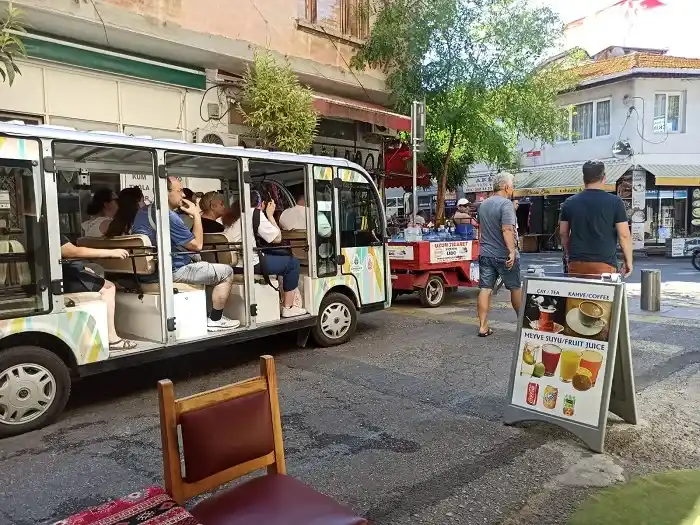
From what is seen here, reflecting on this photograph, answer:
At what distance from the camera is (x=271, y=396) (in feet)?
8.09

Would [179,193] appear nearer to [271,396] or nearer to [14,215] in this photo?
[14,215]

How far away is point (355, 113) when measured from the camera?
11.4m

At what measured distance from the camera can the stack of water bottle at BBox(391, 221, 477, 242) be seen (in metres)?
9.62

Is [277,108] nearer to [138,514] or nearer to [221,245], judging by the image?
[221,245]

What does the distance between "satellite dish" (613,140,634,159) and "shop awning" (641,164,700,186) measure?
724 mm

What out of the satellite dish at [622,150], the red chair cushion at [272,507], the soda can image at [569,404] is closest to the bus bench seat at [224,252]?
the soda can image at [569,404]

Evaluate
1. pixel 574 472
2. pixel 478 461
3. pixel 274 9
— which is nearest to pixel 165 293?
pixel 478 461

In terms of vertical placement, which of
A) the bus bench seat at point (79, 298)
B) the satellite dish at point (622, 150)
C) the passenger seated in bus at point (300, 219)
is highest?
the satellite dish at point (622, 150)

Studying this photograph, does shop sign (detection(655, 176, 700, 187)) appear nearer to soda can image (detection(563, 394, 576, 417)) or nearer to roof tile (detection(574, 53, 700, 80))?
roof tile (detection(574, 53, 700, 80))

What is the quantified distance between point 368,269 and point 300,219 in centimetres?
114

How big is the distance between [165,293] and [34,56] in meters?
5.25

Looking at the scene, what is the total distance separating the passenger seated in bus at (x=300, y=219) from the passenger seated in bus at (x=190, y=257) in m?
1.25

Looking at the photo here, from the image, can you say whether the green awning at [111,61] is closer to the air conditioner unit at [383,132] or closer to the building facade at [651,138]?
the air conditioner unit at [383,132]

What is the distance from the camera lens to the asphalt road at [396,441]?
3369 millimetres
